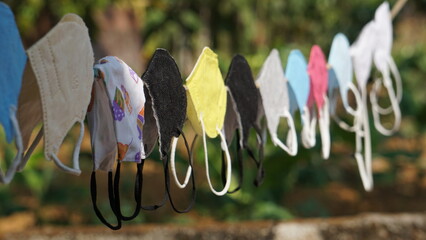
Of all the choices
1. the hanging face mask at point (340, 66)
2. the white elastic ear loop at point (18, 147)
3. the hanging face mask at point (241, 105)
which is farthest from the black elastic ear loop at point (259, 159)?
the white elastic ear loop at point (18, 147)

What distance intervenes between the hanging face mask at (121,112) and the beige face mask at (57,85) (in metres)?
0.05

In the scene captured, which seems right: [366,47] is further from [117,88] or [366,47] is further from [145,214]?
[145,214]

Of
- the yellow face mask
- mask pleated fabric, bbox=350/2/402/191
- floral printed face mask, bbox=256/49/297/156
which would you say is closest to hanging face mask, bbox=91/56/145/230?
the yellow face mask

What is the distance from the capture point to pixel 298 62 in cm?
186

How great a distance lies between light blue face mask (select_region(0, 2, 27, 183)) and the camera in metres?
1.07

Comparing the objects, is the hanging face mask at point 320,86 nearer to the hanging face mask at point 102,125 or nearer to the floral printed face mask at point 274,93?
the floral printed face mask at point 274,93

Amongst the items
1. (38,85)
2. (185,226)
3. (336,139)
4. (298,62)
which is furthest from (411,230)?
(38,85)

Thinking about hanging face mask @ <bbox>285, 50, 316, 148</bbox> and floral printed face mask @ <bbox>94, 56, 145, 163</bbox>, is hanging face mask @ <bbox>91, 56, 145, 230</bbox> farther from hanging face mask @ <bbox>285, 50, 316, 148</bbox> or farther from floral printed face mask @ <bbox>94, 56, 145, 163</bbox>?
hanging face mask @ <bbox>285, 50, 316, 148</bbox>

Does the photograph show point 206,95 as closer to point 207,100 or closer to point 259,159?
point 207,100

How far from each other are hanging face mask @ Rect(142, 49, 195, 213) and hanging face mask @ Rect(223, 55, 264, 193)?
21cm

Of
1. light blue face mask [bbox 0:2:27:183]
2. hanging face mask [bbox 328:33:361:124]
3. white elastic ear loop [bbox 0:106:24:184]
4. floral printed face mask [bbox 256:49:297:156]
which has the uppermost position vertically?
hanging face mask [bbox 328:33:361:124]

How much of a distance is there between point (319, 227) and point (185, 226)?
0.48 meters

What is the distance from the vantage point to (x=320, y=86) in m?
1.93

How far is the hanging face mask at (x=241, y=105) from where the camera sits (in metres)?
1.66
